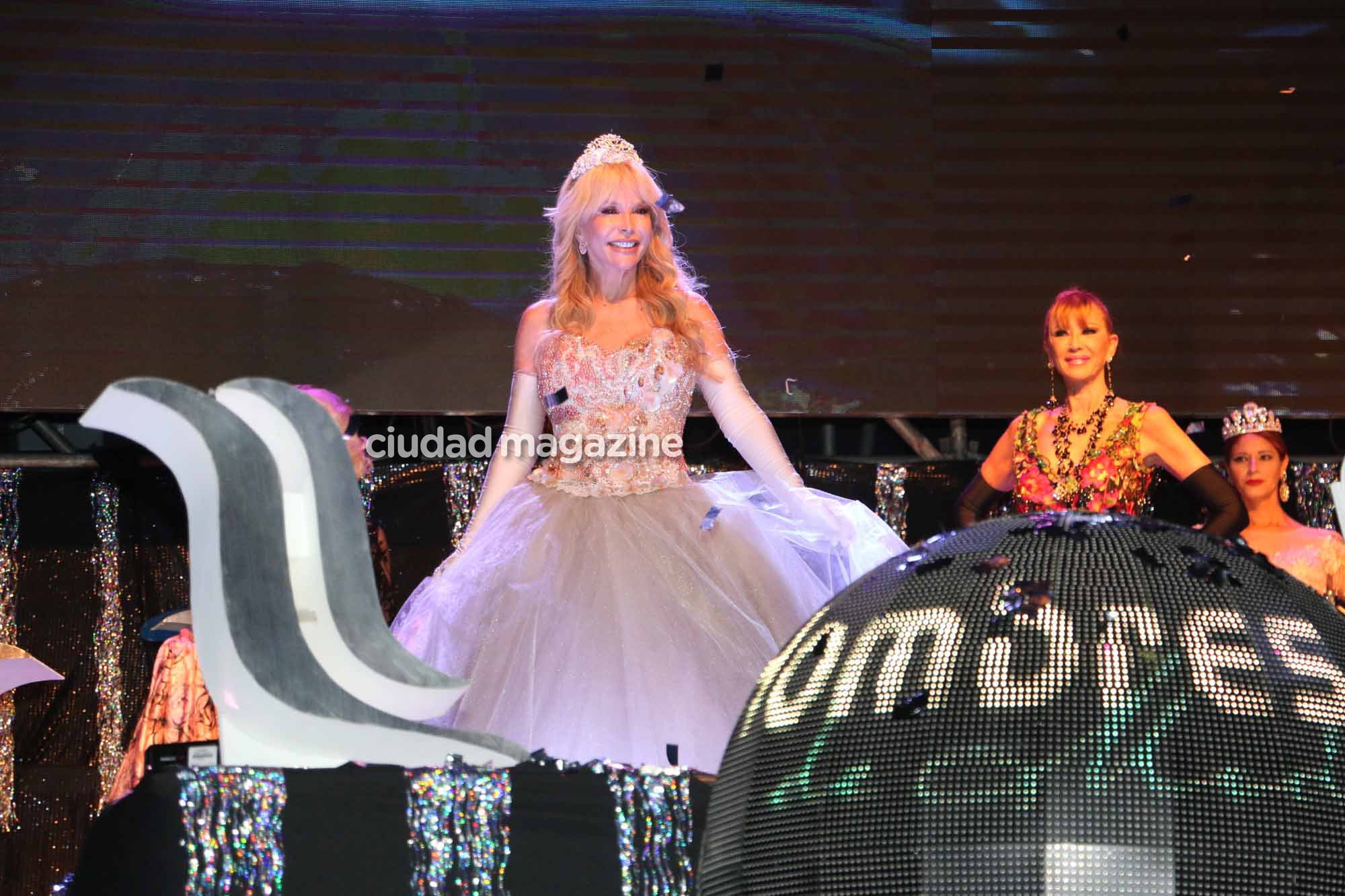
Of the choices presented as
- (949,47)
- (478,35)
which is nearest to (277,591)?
(478,35)

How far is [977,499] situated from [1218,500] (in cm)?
68

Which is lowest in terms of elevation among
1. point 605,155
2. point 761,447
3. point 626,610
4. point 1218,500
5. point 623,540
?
point 626,610

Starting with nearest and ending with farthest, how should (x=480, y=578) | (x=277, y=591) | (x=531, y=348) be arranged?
(x=277, y=591)
(x=480, y=578)
(x=531, y=348)

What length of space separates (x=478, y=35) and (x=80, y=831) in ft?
9.20

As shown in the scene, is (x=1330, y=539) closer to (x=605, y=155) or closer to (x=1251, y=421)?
(x=1251, y=421)

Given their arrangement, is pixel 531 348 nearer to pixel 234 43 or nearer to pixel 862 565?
pixel 862 565

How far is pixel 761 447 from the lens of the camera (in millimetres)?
4027

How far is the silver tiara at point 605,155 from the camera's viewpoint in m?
4.22

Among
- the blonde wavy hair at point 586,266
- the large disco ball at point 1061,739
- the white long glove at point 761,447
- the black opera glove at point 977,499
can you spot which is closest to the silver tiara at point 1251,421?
the black opera glove at point 977,499

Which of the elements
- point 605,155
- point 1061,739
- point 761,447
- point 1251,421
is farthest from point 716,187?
point 1061,739

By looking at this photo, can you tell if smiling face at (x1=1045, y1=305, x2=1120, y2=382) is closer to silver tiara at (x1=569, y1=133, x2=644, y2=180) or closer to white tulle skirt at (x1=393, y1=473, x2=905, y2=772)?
white tulle skirt at (x1=393, y1=473, x2=905, y2=772)

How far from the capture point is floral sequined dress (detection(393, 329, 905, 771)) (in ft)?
11.1

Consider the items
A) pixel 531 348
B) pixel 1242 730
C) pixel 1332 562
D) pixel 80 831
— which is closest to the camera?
A: pixel 1242 730

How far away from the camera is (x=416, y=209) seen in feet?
17.0
